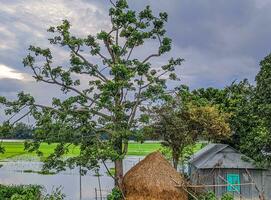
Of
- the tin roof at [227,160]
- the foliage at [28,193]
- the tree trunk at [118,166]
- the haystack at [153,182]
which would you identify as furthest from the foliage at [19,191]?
the tin roof at [227,160]

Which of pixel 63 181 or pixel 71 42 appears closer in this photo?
pixel 71 42

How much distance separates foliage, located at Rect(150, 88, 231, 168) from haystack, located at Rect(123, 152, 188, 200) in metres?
7.36

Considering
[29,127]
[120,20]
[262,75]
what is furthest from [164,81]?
[29,127]

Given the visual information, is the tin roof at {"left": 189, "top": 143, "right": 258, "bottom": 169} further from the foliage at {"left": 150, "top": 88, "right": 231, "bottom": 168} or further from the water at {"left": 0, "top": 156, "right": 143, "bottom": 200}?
the water at {"left": 0, "top": 156, "right": 143, "bottom": 200}

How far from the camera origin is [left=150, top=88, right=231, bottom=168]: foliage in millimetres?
31391

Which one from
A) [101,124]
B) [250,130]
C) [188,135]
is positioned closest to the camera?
[101,124]

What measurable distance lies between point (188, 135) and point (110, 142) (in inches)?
406

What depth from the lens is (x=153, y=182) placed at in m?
23.3

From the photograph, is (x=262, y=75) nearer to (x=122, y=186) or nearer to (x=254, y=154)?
(x=254, y=154)

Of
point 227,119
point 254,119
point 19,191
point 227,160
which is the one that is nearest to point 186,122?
point 227,119

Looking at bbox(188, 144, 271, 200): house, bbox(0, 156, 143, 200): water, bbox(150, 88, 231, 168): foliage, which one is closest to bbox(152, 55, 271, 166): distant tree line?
bbox(150, 88, 231, 168): foliage

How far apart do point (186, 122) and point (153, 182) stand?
33.0 feet

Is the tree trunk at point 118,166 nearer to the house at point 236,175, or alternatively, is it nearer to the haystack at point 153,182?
the haystack at point 153,182

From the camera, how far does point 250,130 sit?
31.3 metres
